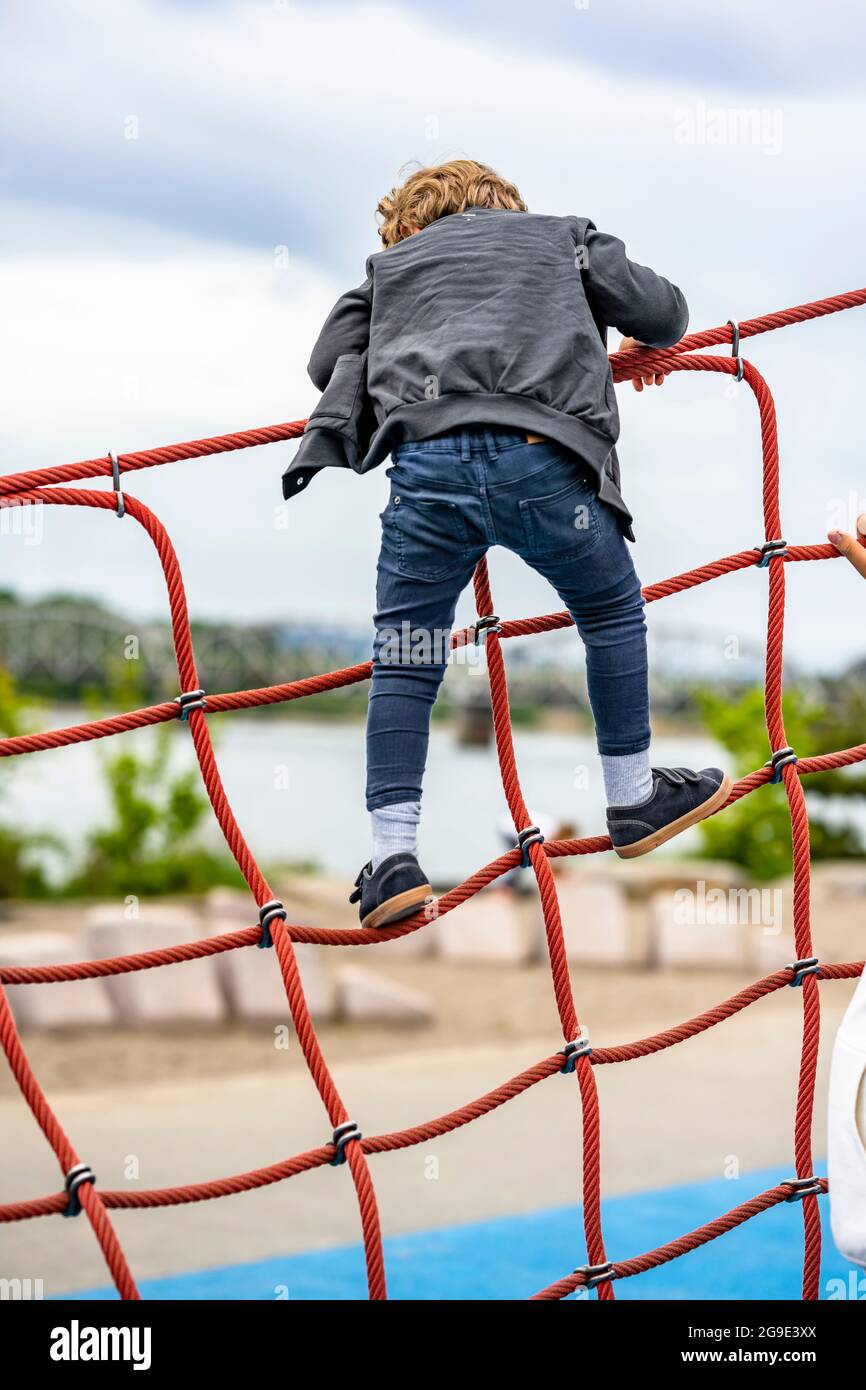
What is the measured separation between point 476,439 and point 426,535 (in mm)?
105

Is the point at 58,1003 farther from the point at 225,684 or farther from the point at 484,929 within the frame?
the point at 225,684

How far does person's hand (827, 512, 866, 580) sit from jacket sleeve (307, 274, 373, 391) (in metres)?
0.54

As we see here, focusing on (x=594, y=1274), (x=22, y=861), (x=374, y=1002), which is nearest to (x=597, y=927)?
(x=374, y=1002)

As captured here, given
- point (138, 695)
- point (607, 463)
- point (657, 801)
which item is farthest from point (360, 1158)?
point (138, 695)

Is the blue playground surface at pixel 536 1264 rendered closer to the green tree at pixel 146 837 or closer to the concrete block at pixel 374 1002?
the concrete block at pixel 374 1002

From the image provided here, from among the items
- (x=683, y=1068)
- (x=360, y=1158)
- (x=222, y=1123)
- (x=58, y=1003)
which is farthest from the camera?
(x=58, y=1003)

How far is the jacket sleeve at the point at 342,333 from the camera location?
5.26ft

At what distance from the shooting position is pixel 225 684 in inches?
417

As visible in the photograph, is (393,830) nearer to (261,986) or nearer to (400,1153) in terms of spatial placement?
(400,1153)

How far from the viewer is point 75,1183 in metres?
1.49

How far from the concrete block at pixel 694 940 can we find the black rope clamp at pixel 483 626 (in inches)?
196

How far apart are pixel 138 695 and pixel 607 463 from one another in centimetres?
639

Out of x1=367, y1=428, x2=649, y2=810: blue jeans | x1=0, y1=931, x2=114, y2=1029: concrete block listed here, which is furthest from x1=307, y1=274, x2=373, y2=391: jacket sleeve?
x1=0, y1=931, x2=114, y2=1029: concrete block
